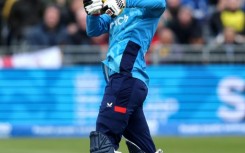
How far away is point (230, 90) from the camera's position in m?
17.1

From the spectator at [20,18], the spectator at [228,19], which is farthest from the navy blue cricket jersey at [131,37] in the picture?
the spectator at [228,19]

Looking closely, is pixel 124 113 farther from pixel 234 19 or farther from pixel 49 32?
pixel 234 19

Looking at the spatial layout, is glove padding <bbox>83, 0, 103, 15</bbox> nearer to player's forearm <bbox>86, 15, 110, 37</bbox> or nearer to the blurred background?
player's forearm <bbox>86, 15, 110, 37</bbox>

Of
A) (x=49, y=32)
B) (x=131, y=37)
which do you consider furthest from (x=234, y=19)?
(x=131, y=37)

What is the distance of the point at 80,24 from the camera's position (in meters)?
17.9

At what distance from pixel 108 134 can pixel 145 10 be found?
4.17ft

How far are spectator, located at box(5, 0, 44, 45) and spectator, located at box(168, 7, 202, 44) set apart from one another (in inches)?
120

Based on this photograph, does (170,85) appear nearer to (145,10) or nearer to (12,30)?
(12,30)

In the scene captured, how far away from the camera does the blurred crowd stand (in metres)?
17.5

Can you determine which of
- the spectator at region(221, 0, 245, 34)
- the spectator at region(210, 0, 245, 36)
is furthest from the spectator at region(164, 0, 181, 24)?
the spectator at region(221, 0, 245, 34)

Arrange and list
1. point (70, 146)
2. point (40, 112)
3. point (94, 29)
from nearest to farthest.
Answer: point (94, 29) → point (70, 146) → point (40, 112)

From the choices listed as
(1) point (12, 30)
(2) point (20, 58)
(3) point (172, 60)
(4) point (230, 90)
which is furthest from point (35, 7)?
(4) point (230, 90)

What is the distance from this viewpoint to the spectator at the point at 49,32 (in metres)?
17.3

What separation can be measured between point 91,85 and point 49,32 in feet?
5.52
